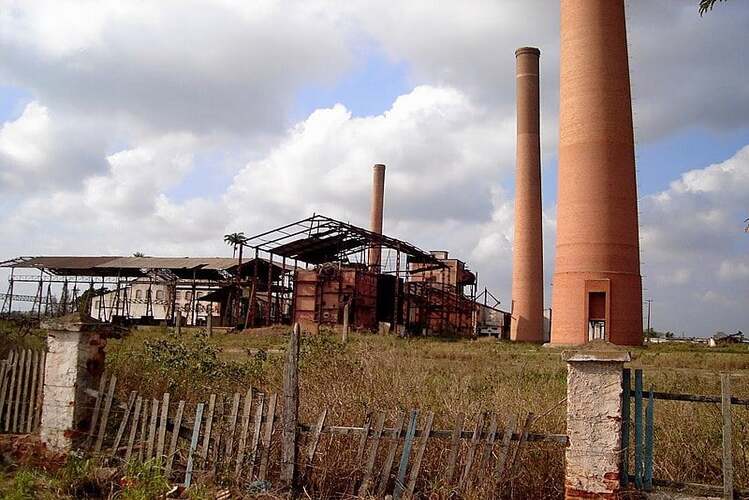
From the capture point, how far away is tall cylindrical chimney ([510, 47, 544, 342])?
3941 centimetres

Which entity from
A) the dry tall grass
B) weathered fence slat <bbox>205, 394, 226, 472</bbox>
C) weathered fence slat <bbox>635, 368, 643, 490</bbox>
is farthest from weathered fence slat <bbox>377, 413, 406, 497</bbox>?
weathered fence slat <bbox>635, 368, 643, 490</bbox>

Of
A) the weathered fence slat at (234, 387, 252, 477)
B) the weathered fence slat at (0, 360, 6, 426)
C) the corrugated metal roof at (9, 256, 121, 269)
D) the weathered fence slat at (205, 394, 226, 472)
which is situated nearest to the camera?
the weathered fence slat at (234, 387, 252, 477)

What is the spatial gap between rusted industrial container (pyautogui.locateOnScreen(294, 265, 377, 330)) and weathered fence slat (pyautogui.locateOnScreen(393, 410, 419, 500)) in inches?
1046

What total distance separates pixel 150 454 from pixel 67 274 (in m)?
39.2

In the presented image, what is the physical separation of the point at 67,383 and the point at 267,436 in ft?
7.76

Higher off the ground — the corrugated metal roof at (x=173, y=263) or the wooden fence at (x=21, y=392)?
the corrugated metal roof at (x=173, y=263)

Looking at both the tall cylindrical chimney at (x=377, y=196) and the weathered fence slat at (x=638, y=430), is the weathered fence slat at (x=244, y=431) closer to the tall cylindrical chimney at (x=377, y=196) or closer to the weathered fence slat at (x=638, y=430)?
the weathered fence slat at (x=638, y=430)

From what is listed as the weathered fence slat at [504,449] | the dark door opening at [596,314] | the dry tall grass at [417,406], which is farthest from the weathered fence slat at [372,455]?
the dark door opening at [596,314]

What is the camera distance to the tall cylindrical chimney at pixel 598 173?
2486 cm

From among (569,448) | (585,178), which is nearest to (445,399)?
(569,448)

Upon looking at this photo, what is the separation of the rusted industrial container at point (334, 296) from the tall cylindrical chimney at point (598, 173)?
10970 millimetres

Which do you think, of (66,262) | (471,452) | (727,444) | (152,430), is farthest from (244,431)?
(66,262)

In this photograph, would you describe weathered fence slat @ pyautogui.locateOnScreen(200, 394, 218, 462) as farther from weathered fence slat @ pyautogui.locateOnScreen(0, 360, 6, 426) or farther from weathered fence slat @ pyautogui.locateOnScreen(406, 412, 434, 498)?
weathered fence slat @ pyautogui.locateOnScreen(0, 360, 6, 426)

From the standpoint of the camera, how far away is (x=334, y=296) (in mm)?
33219
